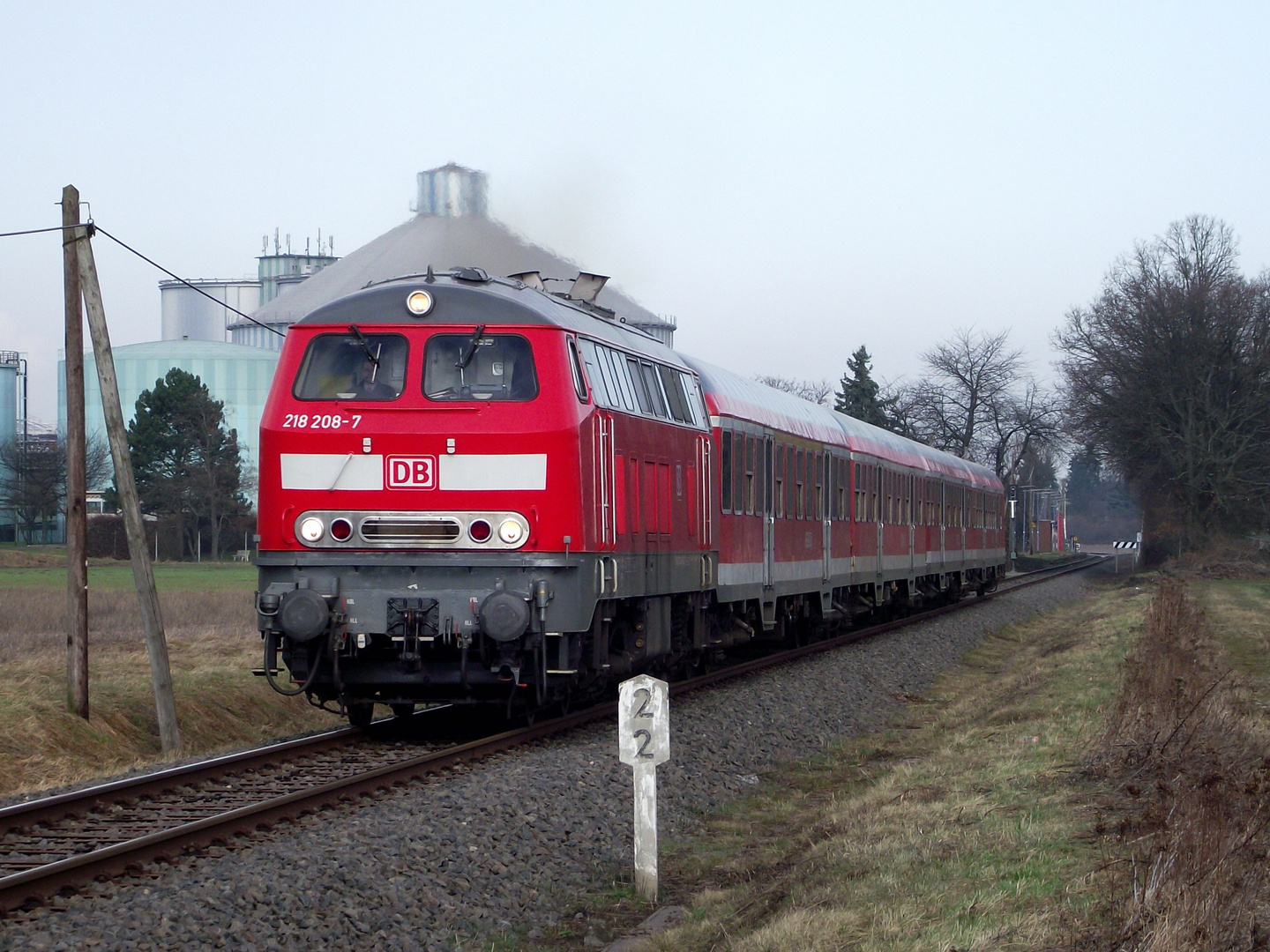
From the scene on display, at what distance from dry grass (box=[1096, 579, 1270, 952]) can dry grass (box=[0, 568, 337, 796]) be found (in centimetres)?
784

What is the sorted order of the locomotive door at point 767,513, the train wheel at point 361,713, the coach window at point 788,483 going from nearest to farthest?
1. the train wheel at point 361,713
2. the locomotive door at point 767,513
3. the coach window at point 788,483

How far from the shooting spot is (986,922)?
593cm

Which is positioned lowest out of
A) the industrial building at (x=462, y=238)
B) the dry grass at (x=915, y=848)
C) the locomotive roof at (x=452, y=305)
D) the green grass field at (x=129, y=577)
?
the dry grass at (x=915, y=848)

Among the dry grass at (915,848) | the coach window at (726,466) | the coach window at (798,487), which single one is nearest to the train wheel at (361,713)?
the dry grass at (915,848)

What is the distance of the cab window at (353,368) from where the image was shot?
11547mm

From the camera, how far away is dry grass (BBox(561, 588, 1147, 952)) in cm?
611

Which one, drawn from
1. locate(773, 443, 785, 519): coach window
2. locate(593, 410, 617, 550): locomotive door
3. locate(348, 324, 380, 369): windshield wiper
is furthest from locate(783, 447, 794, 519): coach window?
locate(348, 324, 380, 369): windshield wiper

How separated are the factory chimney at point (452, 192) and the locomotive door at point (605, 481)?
20720mm

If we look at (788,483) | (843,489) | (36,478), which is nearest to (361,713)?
(788,483)

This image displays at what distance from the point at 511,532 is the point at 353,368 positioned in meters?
1.93

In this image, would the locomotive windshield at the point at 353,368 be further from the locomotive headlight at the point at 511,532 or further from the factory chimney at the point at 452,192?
the factory chimney at the point at 452,192

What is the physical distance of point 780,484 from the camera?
1950cm

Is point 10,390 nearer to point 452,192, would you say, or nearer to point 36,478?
point 36,478

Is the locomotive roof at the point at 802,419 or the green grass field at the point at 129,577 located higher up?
the locomotive roof at the point at 802,419
